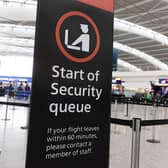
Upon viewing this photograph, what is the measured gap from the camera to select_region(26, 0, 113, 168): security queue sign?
1734mm

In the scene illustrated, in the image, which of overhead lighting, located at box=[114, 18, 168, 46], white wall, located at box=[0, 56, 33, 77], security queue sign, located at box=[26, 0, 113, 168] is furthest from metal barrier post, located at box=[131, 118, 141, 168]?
white wall, located at box=[0, 56, 33, 77]

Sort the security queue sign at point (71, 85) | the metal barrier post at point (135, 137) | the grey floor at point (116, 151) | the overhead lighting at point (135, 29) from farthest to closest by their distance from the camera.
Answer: the overhead lighting at point (135, 29) < the grey floor at point (116, 151) < the metal barrier post at point (135, 137) < the security queue sign at point (71, 85)

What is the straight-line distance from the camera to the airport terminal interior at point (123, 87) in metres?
4.72

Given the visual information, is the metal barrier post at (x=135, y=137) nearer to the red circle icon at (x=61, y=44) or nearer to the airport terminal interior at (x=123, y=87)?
the airport terminal interior at (x=123, y=87)

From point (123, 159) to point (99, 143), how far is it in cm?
259

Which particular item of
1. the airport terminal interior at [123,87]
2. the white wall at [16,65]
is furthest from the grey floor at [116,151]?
the white wall at [16,65]

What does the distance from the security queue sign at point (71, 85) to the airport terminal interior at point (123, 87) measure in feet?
2.23

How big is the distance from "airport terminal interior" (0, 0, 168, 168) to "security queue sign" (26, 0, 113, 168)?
26.7 inches

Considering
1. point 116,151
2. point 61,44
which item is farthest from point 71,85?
point 116,151

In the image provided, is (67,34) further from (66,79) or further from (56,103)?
(56,103)

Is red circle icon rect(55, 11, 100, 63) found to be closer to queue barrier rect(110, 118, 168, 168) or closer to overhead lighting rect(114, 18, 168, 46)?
queue barrier rect(110, 118, 168, 168)

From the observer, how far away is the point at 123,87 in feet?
92.2

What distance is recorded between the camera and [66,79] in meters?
1.87

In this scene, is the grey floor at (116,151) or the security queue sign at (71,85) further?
the grey floor at (116,151)
